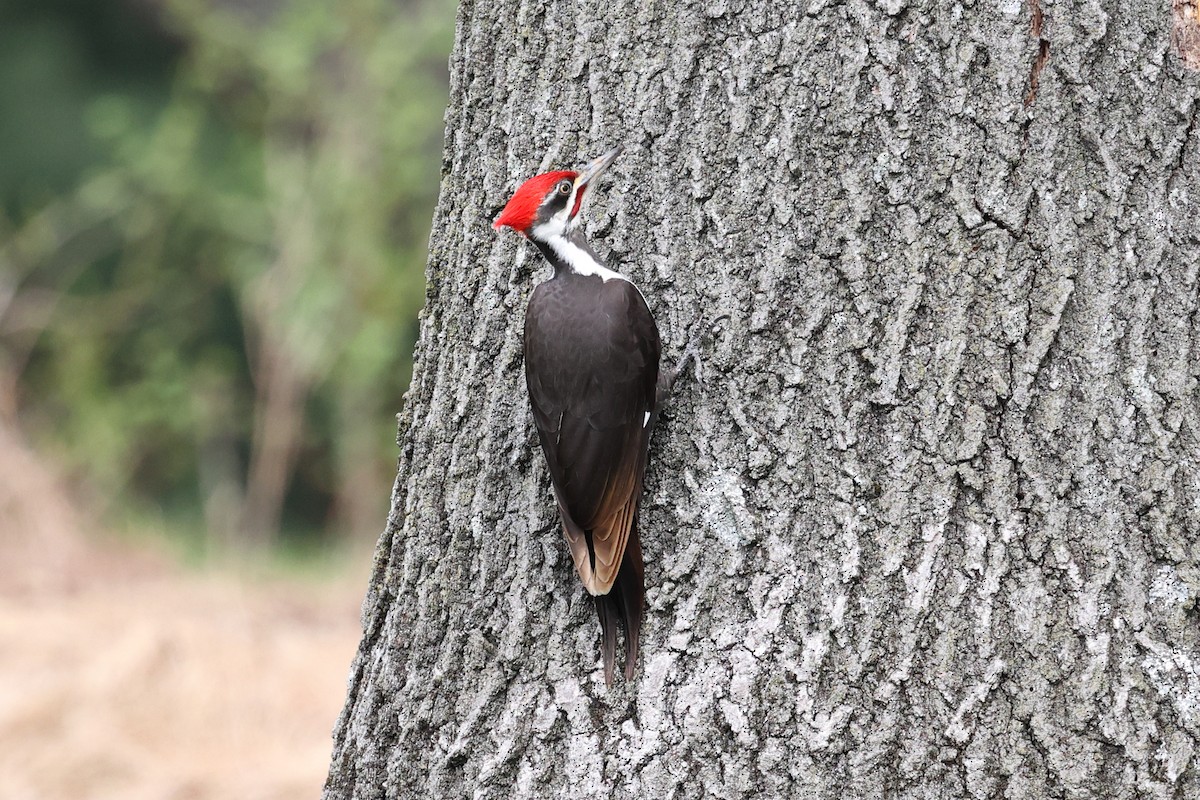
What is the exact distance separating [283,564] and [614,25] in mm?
5561

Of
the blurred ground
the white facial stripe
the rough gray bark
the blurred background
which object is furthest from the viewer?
the blurred background

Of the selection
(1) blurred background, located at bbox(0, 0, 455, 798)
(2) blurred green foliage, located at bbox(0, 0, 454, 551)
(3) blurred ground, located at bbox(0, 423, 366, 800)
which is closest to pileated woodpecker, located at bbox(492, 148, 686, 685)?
(3) blurred ground, located at bbox(0, 423, 366, 800)

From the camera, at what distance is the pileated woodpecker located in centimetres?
186

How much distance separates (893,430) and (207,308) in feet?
22.8

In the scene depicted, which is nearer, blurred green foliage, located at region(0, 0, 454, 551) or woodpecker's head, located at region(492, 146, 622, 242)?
woodpecker's head, located at region(492, 146, 622, 242)

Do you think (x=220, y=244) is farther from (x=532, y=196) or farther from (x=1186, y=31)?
(x=1186, y=31)

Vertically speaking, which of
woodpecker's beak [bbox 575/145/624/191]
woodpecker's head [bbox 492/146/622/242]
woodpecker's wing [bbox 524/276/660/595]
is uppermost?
woodpecker's beak [bbox 575/145/624/191]

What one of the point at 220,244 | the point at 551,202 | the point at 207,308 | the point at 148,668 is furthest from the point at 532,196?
the point at 207,308

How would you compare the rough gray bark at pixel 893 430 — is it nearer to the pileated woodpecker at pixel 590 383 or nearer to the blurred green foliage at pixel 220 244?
the pileated woodpecker at pixel 590 383

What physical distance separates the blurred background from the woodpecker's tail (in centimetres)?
333

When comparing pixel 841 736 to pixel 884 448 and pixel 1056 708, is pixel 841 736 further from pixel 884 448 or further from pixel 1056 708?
pixel 884 448

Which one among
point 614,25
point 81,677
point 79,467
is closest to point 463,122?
point 614,25

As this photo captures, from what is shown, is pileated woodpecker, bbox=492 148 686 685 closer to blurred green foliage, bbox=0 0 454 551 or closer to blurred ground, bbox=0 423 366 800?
blurred ground, bbox=0 423 366 800

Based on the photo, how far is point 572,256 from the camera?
203 centimetres
